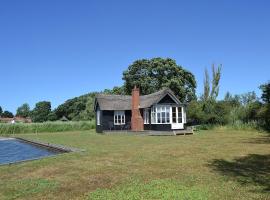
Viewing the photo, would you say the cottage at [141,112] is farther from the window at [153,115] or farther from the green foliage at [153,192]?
the green foliage at [153,192]

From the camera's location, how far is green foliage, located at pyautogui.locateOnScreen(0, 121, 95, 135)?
49.1m

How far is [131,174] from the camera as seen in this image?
11.4 meters

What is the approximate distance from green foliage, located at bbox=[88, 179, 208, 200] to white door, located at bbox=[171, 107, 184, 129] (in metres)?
28.0

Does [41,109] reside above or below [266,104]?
above

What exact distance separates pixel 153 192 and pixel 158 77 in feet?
177

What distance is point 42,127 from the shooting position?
5144cm

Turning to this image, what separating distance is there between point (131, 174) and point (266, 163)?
18.0 feet

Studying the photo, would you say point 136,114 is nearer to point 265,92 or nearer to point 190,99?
point 265,92

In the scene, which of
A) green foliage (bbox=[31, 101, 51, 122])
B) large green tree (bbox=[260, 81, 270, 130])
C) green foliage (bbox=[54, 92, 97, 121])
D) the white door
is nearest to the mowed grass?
large green tree (bbox=[260, 81, 270, 130])

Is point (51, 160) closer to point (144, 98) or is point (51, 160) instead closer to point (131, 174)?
point (131, 174)

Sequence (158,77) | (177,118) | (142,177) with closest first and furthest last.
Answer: (142,177) < (177,118) < (158,77)

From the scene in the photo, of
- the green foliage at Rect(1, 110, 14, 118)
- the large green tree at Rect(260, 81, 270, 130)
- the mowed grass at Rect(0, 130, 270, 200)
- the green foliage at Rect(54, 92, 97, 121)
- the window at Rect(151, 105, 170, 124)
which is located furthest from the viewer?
the green foliage at Rect(1, 110, 14, 118)

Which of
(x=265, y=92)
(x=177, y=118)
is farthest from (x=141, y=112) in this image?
(x=265, y=92)

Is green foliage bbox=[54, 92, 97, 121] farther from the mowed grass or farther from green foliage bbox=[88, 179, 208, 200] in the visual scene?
green foliage bbox=[88, 179, 208, 200]
